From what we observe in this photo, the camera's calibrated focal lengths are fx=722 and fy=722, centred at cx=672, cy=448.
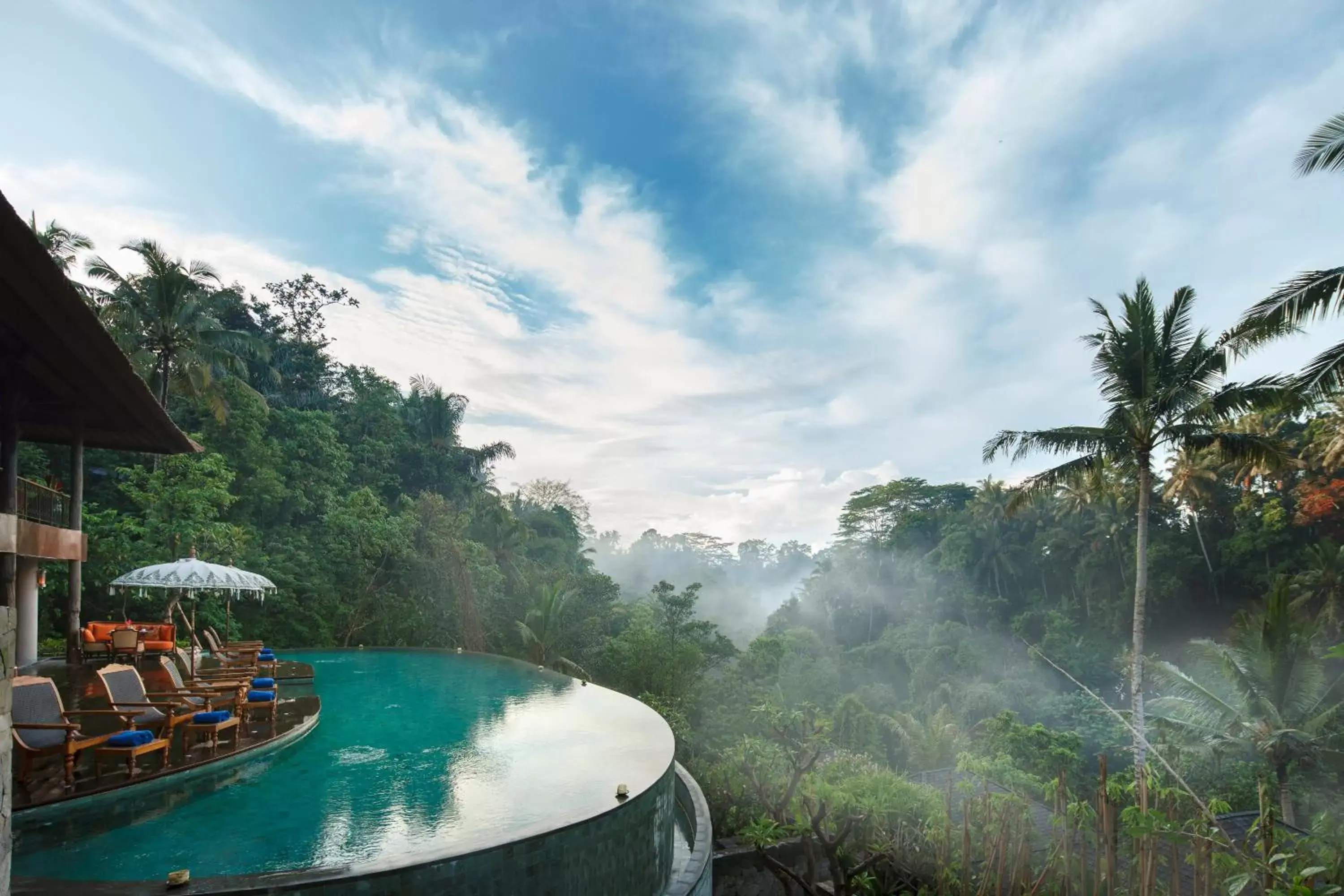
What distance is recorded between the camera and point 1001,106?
14.2 metres

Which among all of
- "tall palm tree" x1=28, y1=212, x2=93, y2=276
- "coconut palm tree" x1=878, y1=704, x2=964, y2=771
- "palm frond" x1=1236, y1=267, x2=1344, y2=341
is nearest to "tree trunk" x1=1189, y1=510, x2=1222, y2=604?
"coconut palm tree" x1=878, y1=704, x2=964, y2=771

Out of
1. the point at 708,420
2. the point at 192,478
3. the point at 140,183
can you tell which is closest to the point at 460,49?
the point at 140,183

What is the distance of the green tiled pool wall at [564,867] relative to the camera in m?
3.37

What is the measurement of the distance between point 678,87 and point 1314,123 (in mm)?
10354

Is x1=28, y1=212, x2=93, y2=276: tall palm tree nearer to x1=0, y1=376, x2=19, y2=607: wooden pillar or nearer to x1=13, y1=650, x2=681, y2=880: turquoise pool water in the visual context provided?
x1=0, y1=376, x2=19, y2=607: wooden pillar

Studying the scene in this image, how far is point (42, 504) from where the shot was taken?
30.7 ft

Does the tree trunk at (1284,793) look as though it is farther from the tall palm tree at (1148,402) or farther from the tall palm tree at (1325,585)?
the tall palm tree at (1325,585)

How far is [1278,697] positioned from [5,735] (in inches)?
705

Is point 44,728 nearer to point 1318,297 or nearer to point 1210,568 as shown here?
point 1318,297

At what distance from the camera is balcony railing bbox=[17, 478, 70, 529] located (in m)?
8.71

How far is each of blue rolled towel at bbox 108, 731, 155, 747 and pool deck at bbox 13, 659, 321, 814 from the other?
0.62 ft

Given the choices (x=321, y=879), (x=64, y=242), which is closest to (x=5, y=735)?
(x=321, y=879)

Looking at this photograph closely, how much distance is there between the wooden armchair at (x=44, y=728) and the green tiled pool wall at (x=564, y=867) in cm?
255

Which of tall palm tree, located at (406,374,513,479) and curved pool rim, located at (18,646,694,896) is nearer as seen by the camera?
curved pool rim, located at (18,646,694,896)
